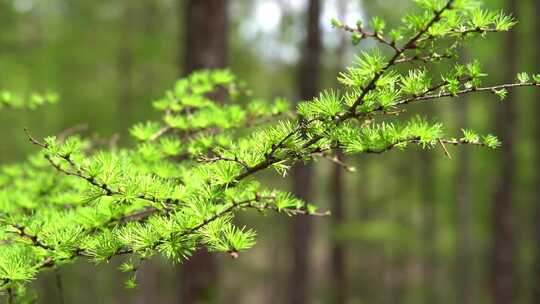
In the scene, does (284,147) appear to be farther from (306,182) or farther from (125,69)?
(125,69)

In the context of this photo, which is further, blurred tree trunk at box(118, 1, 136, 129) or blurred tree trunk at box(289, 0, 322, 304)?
blurred tree trunk at box(118, 1, 136, 129)

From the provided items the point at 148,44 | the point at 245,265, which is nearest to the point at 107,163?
the point at 148,44

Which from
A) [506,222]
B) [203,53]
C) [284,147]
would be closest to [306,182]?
[506,222]

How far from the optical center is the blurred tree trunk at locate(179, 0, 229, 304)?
15.5 ft

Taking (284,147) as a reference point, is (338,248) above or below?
above

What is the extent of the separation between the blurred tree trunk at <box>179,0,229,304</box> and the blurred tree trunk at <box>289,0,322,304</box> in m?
3.83

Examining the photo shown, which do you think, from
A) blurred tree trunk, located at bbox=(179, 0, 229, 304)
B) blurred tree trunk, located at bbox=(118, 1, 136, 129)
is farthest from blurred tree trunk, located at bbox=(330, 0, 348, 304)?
blurred tree trunk, located at bbox=(179, 0, 229, 304)

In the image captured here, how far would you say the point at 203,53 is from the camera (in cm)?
480

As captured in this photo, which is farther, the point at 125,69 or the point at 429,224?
the point at 429,224

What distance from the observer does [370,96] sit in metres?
1.53

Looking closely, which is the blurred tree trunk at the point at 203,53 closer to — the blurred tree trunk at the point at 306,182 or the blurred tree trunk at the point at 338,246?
the blurred tree trunk at the point at 306,182

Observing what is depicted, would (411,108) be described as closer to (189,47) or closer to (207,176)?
(189,47)

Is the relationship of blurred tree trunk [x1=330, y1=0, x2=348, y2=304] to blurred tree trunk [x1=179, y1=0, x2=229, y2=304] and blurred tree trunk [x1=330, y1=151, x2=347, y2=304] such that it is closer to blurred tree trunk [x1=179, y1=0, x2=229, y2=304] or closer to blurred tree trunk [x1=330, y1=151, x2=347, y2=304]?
blurred tree trunk [x1=330, y1=151, x2=347, y2=304]

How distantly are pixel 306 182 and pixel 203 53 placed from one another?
4413 millimetres
